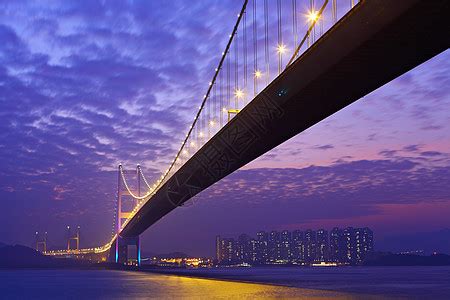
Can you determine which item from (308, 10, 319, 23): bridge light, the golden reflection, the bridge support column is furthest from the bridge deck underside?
the bridge support column

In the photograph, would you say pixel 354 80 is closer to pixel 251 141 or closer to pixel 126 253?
pixel 251 141

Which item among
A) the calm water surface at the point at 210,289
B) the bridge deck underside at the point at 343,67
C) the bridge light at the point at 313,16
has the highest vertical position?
the bridge light at the point at 313,16

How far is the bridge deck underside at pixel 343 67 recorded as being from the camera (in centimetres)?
1447

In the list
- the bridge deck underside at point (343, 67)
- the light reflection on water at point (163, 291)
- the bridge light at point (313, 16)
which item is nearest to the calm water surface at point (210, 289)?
the light reflection on water at point (163, 291)

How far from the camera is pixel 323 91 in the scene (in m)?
19.9

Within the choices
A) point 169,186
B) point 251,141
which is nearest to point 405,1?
point 251,141

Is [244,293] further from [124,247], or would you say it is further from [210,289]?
[124,247]

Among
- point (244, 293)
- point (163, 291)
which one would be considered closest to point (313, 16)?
point (244, 293)

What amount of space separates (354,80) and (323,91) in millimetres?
1256

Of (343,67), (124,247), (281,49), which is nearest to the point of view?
(343,67)

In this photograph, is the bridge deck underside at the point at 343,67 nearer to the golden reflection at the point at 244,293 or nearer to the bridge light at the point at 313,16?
the bridge light at the point at 313,16

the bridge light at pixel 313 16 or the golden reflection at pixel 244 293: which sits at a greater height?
the bridge light at pixel 313 16

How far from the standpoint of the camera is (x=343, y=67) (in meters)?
17.8

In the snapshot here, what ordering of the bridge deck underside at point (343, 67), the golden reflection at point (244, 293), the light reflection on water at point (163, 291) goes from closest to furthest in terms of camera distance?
the bridge deck underside at point (343, 67), the golden reflection at point (244, 293), the light reflection on water at point (163, 291)
